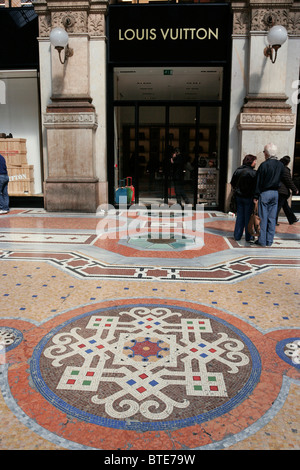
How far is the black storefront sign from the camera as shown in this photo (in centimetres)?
984

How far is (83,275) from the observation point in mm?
5098

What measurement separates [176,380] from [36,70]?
10.0 metres

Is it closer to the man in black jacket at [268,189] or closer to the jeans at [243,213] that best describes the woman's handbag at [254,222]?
the jeans at [243,213]

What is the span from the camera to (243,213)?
708 centimetres

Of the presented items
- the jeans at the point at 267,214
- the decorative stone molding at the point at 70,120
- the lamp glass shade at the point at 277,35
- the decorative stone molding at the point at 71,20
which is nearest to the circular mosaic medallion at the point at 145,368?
the jeans at the point at 267,214

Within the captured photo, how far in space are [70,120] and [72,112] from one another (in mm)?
198

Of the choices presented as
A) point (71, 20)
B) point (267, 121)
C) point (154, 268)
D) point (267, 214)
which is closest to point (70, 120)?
point (71, 20)

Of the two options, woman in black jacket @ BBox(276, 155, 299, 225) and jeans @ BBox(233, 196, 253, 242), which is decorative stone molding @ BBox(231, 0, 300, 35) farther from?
jeans @ BBox(233, 196, 253, 242)

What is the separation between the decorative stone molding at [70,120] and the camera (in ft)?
32.2

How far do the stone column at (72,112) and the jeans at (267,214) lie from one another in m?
4.76

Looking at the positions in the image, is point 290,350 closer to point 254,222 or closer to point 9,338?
point 9,338

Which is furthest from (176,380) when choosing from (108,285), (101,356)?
(108,285)
